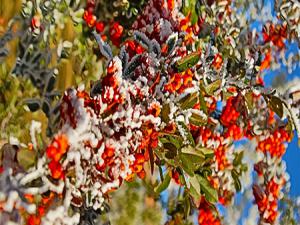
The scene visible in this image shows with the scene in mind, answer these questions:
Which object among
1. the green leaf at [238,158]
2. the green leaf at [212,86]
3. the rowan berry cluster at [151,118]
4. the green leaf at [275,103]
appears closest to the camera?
the rowan berry cluster at [151,118]

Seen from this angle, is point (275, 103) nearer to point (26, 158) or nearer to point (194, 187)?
point (194, 187)

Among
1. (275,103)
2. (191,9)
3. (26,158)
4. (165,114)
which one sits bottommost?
(26,158)

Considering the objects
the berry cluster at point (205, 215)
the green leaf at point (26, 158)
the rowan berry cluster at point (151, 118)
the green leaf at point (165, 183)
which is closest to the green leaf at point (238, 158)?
the rowan berry cluster at point (151, 118)

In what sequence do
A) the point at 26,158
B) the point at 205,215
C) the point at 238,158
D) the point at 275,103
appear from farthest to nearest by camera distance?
1. the point at 238,158
2. the point at 205,215
3. the point at 275,103
4. the point at 26,158

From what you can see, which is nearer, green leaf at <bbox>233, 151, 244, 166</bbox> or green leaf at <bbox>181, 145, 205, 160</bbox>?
green leaf at <bbox>181, 145, 205, 160</bbox>

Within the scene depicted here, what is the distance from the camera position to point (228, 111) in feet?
4.38

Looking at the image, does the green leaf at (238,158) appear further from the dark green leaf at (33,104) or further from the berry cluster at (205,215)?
the dark green leaf at (33,104)

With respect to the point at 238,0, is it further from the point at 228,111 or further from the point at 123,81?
the point at 123,81

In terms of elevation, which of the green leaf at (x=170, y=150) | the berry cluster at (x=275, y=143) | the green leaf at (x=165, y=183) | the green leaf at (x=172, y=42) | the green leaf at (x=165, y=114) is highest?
the berry cluster at (x=275, y=143)

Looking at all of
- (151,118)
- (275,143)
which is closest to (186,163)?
(151,118)

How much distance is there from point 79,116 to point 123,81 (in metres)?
0.11

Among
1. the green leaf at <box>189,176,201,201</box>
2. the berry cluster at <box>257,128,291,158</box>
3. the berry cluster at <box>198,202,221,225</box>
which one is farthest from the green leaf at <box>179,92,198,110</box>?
the berry cluster at <box>257,128,291,158</box>

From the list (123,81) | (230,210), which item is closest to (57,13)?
(123,81)

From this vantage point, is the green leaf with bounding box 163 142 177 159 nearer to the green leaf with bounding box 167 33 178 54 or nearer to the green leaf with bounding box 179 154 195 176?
the green leaf with bounding box 179 154 195 176
